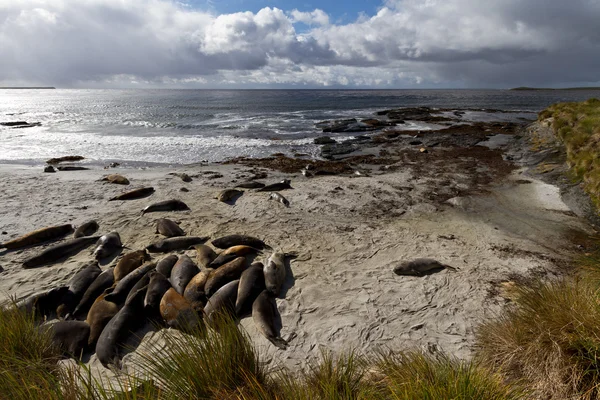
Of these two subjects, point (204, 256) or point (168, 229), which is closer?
point (204, 256)

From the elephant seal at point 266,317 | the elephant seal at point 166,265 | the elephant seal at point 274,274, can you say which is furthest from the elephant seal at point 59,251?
the elephant seal at point 266,317

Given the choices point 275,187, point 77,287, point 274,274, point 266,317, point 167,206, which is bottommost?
point 266,317

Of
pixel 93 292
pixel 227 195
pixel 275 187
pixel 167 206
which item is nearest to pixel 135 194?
pixel 167 206

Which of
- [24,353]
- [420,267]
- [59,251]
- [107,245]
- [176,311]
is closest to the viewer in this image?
[24,353]

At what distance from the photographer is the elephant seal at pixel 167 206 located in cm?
886

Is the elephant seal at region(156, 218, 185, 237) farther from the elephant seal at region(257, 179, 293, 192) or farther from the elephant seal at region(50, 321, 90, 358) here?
the elephant seal at region(257, 179, 293, 192)

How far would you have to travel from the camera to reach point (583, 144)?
43.1 feet

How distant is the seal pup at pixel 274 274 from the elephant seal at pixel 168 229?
270 cm

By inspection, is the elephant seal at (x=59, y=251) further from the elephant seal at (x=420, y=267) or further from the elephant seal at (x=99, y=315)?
the elephant seal at (x=420, y=267)

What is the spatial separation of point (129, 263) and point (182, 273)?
1.22 m

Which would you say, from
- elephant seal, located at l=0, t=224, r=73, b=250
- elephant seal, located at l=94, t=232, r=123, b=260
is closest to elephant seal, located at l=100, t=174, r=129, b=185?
elephant seal, located at l=0, t=224, r=73, b=250

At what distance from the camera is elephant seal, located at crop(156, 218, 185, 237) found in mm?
7441

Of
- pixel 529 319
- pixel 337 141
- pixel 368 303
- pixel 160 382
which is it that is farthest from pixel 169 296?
pixel 337 141

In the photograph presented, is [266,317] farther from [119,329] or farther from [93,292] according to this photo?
[93,292]
